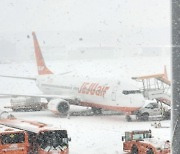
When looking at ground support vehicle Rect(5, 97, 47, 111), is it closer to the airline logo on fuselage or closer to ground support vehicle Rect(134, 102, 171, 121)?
the airline logo on fuselage

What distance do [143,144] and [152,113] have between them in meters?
8.20

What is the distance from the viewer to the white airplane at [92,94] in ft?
55.1

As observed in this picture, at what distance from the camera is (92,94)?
19000 millimetres

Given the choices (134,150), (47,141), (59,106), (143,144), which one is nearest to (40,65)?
(59,106)

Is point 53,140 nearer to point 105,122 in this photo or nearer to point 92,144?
point 92,144

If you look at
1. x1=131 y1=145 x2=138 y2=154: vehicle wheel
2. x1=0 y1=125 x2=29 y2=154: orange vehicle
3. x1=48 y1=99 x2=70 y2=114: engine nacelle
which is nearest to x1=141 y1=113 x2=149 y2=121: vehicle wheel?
x1=48 y1=99 x2=70 y2=114: engine nacelle

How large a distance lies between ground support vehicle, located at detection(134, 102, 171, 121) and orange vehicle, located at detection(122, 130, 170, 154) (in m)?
6.35

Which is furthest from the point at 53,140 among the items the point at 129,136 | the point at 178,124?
the point at 178,124

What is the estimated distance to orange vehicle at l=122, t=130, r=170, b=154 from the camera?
29.3 feet

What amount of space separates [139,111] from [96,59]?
79039 mm

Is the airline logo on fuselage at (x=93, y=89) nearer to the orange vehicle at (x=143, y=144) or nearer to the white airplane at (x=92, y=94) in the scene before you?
the white airplane at (x=92, y=94)

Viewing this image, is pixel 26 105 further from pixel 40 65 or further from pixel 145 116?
pixel 145 116

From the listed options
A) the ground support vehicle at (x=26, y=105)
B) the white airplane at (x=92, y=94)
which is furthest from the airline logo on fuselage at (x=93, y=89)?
the ground support vehicle at (x=26, y=105)

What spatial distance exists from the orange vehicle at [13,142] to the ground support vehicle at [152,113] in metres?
8.41
